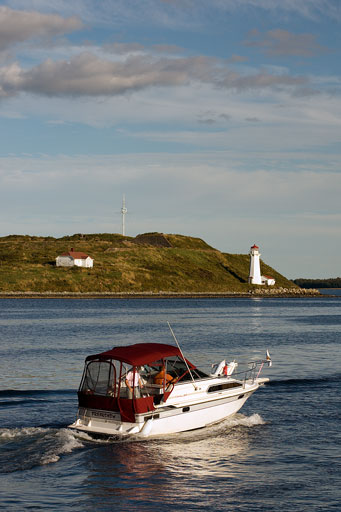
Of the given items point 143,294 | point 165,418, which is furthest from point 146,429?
point 143,294

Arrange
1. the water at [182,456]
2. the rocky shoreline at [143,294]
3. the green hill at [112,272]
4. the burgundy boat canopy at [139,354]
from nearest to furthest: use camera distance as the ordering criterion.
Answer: the water at [182,456] < the burgundy boat canopy at [139,354] < the rocky shoreline at [143,294] < the green hill at [112,272]

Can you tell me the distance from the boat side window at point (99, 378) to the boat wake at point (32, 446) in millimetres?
1617

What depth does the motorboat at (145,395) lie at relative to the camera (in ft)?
65.5

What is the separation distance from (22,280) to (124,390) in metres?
135

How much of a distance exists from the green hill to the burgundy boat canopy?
426ft

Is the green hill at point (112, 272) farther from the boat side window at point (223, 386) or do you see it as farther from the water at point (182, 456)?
the boat side window at point (223, 386)

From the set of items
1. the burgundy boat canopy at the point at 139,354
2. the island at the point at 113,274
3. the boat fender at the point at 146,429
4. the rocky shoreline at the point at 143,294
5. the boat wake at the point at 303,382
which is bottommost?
the boat wake at the point at 303,382

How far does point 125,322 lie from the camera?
77.2m

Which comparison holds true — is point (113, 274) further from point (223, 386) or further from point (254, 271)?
point (223, 386)

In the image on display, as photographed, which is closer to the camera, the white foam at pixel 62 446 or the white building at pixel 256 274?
the white foam at pixel 62 446

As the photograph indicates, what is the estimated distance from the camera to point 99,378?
67.6 ft

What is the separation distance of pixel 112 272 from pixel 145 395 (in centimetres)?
14534

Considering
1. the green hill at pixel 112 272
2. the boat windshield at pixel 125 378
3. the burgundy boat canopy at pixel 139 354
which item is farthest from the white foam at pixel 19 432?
the green hill at pixel 112 272

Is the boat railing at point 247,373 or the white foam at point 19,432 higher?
the boat railing at point 247,373
